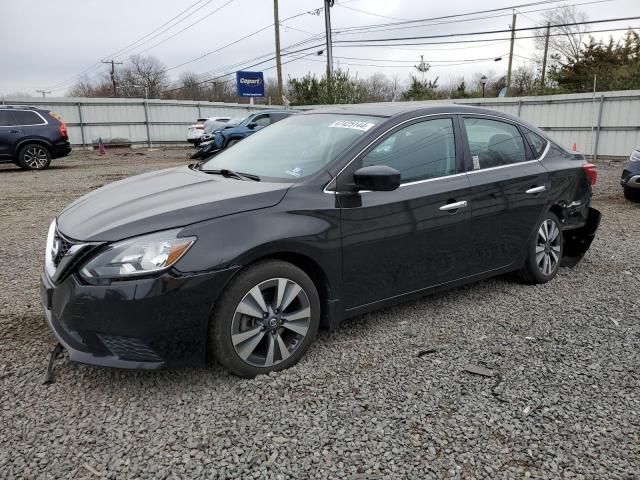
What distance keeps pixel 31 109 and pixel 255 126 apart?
661cm

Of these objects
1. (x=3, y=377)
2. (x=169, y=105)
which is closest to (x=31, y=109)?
(x=169, y=105)

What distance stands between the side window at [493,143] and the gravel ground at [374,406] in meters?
1.18

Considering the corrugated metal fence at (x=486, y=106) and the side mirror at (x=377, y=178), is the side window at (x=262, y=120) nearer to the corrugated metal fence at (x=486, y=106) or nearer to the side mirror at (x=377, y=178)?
the corrugated metal fence at (x=486, y=106)

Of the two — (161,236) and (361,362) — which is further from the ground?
(161,236)

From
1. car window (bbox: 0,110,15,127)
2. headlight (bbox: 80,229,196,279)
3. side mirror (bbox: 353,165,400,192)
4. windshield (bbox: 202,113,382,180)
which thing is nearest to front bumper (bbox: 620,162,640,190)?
windshield (bbox: 202,113,382,180)

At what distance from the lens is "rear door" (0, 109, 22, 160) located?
1384cm

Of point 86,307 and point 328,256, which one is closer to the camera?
point 86,307

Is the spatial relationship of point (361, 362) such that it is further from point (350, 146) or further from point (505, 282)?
point (505, 282)

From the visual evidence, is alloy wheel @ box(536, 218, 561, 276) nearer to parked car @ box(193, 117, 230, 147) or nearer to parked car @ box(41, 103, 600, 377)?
parked car @ box(41, 103, 600, 377)

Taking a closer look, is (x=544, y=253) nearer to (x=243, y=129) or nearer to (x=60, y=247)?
(x=60, y=247)

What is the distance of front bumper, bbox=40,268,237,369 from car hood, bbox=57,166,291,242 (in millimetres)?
290

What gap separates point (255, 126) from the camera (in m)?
17.5

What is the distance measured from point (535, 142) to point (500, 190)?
0.83 m

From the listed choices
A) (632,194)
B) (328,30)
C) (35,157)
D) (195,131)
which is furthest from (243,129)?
(328,30)
